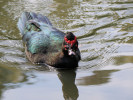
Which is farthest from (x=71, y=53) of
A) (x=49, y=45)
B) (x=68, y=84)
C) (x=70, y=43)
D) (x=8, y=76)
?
(x=8, y=76)

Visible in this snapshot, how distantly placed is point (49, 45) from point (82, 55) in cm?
86

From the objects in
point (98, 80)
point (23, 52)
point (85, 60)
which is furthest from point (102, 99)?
point (23, 52)

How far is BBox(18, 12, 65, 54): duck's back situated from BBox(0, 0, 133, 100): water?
37cm

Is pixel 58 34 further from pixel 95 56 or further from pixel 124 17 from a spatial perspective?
pixel 124 17

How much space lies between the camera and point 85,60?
275 inches

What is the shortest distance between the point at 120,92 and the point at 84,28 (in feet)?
12.8

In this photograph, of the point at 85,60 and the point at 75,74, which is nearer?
the point at 75,74

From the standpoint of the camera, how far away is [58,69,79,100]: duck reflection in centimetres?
528

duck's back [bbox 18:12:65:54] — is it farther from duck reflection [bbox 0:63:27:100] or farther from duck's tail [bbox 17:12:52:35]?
duck reflection [bbox 0:63:27:100]

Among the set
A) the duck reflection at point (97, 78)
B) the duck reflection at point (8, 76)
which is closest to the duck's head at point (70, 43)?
Result: the duck reflection at point (97, 78)

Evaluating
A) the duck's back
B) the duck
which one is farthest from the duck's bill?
the duck's back

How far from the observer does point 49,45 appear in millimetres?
6938

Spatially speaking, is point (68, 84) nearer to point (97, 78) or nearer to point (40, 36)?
point (97, 78)

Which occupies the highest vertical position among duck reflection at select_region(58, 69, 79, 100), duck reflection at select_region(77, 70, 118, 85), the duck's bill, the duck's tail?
the duck's tail
